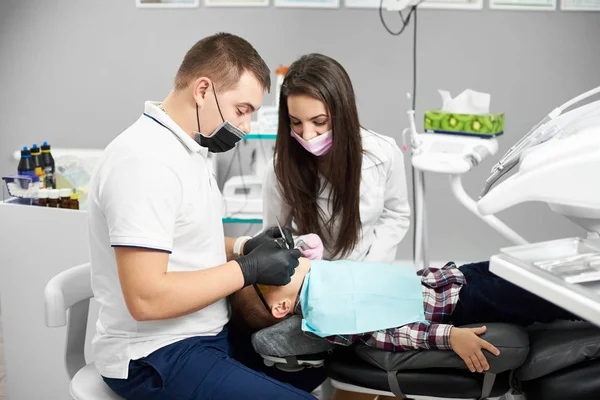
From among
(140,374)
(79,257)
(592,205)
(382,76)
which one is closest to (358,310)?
(140,374)

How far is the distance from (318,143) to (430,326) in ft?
2.24

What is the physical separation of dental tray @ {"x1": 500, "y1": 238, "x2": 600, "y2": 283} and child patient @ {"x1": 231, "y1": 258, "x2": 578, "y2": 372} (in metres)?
0.28

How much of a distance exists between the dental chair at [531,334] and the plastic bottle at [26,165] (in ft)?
4.10

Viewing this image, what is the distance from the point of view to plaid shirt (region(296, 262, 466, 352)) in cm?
148

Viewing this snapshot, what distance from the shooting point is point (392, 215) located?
2258 mm

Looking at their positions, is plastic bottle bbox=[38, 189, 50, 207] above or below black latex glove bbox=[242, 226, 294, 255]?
above

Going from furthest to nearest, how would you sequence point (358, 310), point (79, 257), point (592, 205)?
1. point (79, 257)
2. point (358, 310)
3. point (592, 205)

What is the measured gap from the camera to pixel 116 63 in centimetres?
350

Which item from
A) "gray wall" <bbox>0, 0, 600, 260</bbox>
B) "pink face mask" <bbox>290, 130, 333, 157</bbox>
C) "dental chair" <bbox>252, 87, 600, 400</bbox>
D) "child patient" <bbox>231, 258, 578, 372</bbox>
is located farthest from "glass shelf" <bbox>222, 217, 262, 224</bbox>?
"dental chair" <bbox>252, 87, 600, 400</bbox>

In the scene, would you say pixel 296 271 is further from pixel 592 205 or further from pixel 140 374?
pixel 592 205

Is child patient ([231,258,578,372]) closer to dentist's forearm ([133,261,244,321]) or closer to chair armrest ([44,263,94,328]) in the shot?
dentist's forearm ([133,261,244,321])

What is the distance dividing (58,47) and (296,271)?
232 cm

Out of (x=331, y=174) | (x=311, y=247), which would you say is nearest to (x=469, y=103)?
(x=331, y=174)

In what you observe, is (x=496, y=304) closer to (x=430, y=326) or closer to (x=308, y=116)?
(x=430, y=326)
